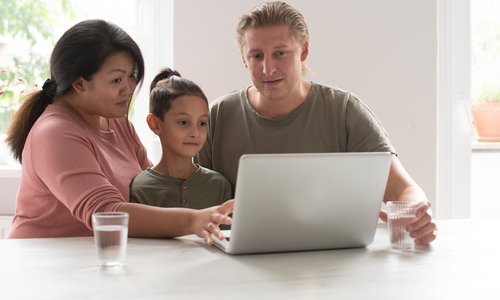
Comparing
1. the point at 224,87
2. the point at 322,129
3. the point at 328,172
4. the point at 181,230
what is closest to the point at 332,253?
the point at 328,172

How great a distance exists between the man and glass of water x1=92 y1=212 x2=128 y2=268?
102 centimetres

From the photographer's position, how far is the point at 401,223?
1605 millimetres

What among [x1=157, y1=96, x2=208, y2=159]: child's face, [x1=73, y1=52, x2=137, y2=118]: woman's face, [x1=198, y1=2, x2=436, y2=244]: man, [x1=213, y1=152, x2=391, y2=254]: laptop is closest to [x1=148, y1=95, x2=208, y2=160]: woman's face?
[x1=157, y1=96, x2=208, y2=159]: child's face

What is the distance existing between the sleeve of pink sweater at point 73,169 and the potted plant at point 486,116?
2341 millimetres

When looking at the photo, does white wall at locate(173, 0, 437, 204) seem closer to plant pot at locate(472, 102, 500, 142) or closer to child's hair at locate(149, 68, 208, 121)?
plant pot at locate(472, 102, 500, 142)

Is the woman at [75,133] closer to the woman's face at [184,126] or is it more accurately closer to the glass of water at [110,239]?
the woman's face at [184,126]

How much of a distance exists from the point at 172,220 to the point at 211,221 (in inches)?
4.8

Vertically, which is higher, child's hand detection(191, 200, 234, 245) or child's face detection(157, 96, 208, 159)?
child's face detection(157, 96, 208, 159)

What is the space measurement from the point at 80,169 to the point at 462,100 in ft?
7.71

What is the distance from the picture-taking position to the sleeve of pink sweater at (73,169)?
1.79 meters

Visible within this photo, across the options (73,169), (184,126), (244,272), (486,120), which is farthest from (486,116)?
(244,272)

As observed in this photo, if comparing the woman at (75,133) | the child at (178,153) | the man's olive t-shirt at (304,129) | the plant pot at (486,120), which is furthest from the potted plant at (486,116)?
the woman at (75,133)

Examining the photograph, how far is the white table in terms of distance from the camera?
1176 mm

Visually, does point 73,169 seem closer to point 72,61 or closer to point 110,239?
point 72,61
